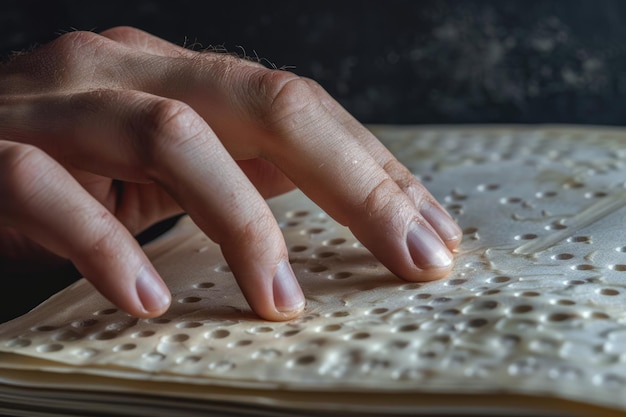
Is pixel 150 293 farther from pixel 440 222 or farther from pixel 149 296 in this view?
pixel 440 222

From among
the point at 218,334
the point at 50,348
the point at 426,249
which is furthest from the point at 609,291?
the point at 50,348

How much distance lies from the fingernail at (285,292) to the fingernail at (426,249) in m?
0.09

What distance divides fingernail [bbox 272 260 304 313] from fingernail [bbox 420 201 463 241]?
0.47 feet

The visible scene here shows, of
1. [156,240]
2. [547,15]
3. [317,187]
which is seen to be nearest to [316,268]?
[317,187]

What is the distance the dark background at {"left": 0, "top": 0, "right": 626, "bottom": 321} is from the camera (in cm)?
111

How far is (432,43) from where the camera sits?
1.13 metres

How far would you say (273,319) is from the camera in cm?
50

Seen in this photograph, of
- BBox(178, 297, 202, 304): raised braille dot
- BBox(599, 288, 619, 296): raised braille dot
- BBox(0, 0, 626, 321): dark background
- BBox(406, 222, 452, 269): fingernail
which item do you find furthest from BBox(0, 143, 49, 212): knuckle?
BBox(0, 0, 626, 321): dark background

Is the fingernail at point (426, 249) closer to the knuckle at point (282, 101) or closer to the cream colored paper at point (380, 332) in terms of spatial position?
the cream colored paper at point (380, 332)

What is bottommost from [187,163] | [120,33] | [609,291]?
[609,291]

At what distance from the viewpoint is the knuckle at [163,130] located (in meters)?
0.51

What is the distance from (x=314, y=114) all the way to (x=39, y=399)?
279 mm

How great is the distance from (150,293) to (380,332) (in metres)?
0.15

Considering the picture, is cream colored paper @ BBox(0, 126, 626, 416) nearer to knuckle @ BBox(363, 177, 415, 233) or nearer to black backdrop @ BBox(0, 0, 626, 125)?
knuckle @ BBox(363, 177, 415, 233)
